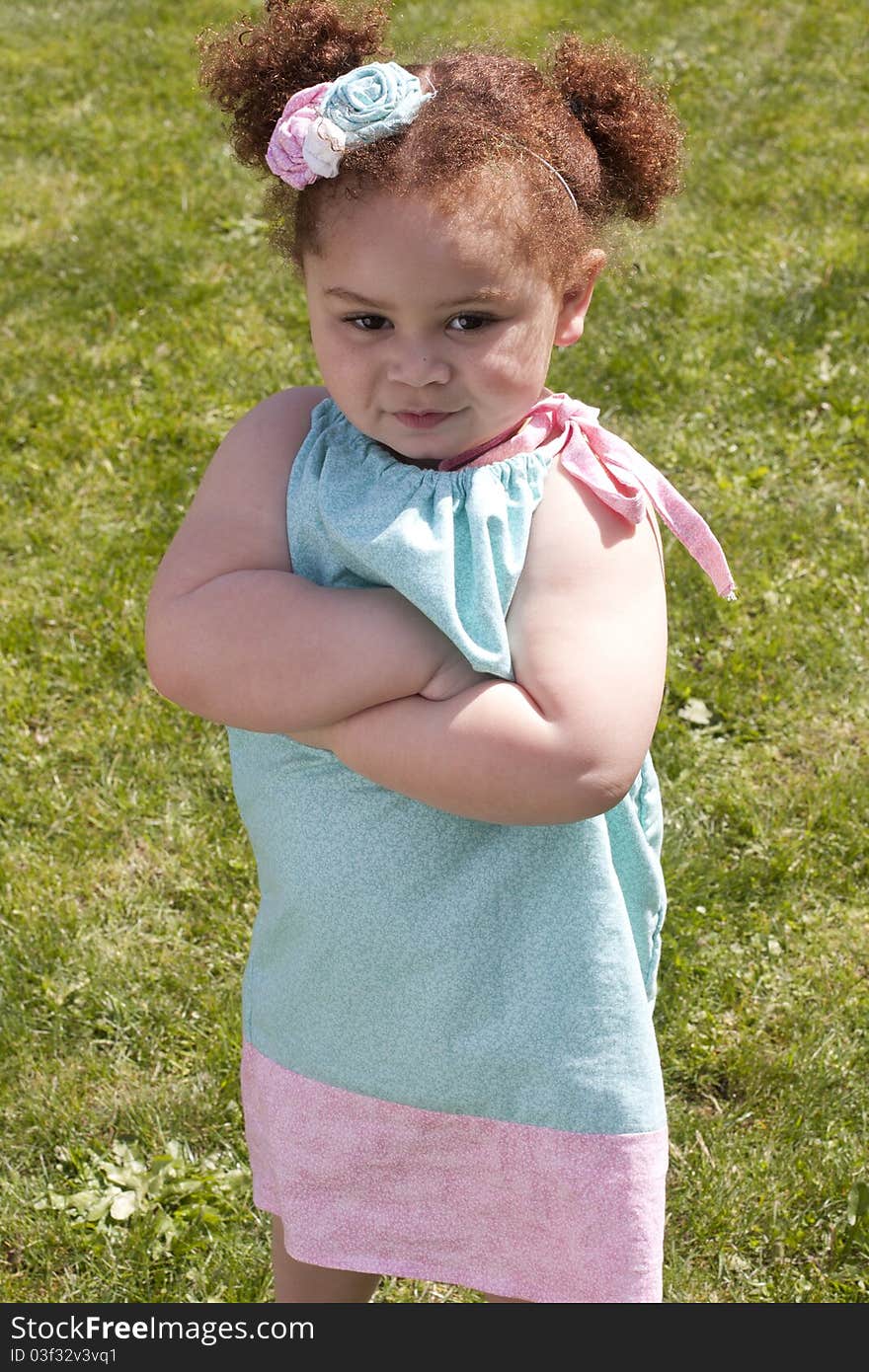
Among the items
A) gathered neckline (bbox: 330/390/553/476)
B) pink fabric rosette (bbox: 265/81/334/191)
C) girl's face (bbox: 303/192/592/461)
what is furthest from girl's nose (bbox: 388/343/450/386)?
pink fabric rosette (bbox: 265/81/334/191)

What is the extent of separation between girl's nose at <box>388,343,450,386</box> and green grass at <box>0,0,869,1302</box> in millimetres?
537

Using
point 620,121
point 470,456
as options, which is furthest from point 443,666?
point 620,121

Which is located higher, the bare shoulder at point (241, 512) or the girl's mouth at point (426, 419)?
the girl's mouth at point (426, 419)

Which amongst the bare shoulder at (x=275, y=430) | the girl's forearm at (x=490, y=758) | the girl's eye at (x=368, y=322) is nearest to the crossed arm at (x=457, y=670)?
the girl's forearm at (x=490, y=758)

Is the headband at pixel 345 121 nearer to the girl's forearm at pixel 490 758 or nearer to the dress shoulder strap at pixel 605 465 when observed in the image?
the dress shoulder strap at pixel 605 465

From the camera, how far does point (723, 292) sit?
535 centimetres

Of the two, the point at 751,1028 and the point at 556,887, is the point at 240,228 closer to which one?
the point at 751,1028

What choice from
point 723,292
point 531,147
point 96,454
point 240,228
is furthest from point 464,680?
point 240,228

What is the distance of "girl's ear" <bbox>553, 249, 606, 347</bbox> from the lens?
70.8 inches

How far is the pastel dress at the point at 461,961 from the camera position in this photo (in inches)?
67.6

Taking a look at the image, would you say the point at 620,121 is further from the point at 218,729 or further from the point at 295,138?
the point at 218,729

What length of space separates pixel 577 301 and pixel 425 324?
28 centimetres
